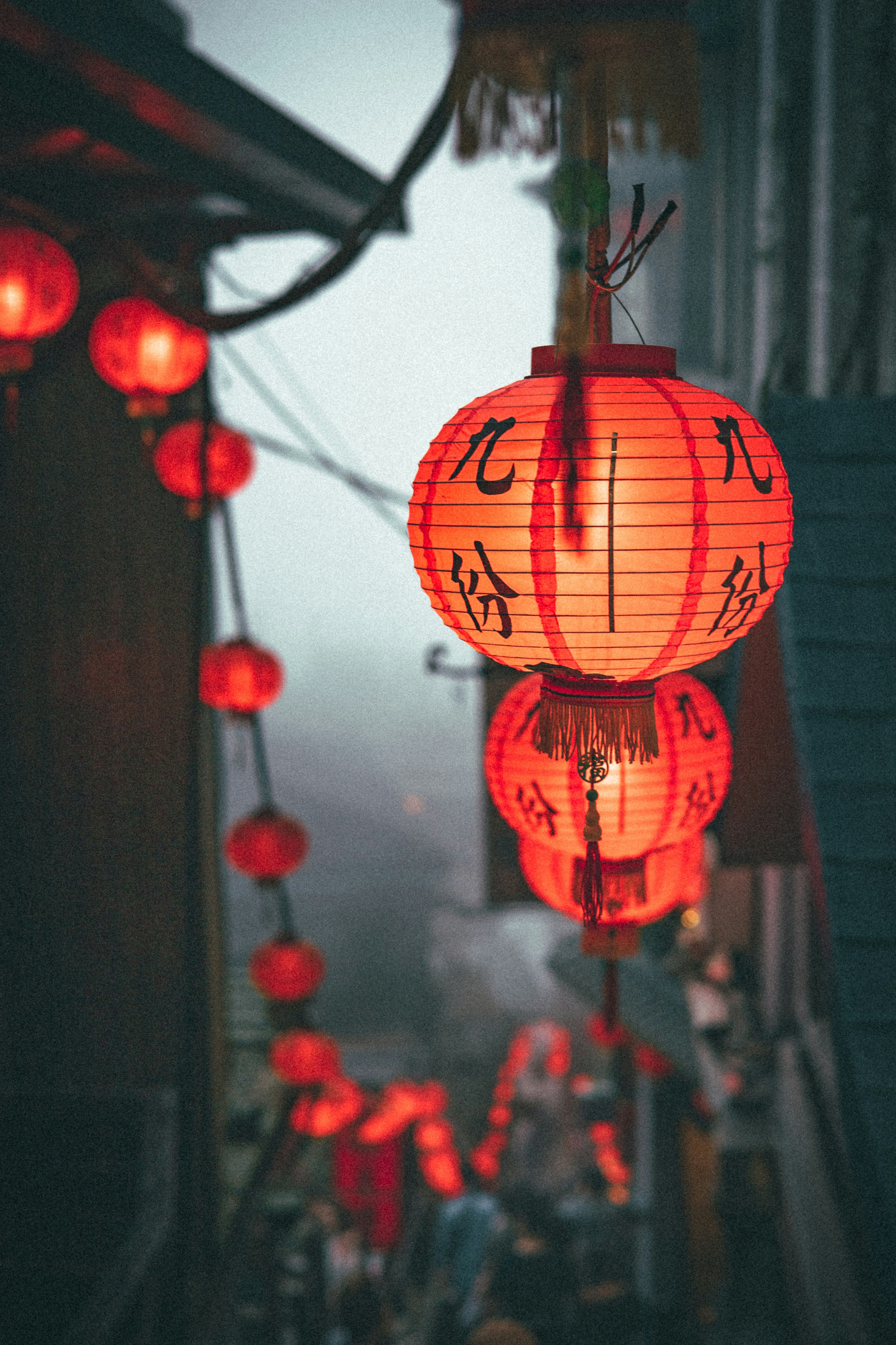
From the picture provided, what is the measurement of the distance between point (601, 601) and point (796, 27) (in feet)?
22.0

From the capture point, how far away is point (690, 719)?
109 inches

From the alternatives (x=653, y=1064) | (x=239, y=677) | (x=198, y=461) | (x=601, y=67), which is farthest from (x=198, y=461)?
(x=653, y=1064)

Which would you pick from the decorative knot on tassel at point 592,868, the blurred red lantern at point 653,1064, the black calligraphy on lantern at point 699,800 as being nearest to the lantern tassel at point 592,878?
the decorative knot on tassel at point 592,868

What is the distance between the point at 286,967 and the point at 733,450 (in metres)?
5.66

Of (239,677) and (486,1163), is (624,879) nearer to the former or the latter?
(239,677)

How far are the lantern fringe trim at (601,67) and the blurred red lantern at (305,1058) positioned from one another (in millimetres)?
6840

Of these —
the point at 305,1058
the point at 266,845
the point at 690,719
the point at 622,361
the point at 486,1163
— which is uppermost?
the point at 622,361

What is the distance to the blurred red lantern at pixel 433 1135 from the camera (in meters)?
14.0

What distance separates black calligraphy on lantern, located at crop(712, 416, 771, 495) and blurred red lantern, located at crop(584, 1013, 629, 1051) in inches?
70.6

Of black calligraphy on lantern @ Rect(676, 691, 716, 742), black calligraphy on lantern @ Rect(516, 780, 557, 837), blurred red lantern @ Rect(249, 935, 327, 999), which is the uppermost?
black calligraphy on lantern @ Rect(676, 691, 716, 742)

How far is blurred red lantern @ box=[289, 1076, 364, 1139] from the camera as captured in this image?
795cm

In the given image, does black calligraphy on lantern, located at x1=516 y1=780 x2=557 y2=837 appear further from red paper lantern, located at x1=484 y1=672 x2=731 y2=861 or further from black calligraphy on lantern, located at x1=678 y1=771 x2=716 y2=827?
black calligraphy on lantern, located at x1=678 y1=771 x2=716 y2=827

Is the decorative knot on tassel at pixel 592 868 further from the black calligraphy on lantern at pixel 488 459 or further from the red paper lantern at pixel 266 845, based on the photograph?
the red paper lantern at pixel 266 845

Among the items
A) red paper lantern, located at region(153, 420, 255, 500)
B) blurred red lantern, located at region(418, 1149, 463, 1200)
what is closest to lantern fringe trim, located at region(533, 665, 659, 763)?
red paper lantern, located at region(153, 420, 255, 500)
